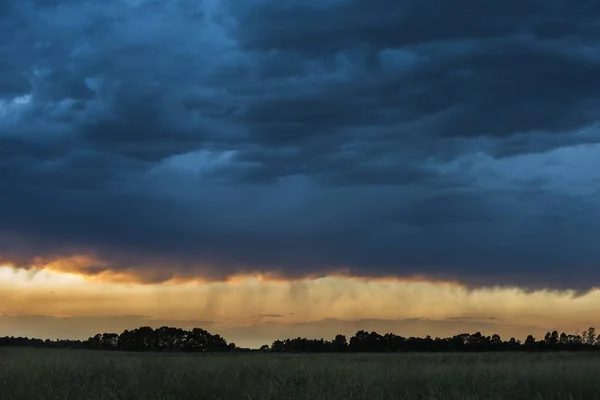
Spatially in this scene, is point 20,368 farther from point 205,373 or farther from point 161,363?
point 205,373

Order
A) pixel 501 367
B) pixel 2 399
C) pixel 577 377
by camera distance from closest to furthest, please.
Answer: pixel 2 399, pixel 577 377, pixel 501 367

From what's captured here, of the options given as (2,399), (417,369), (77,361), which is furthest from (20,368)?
(417,369)

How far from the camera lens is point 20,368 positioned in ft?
51.1

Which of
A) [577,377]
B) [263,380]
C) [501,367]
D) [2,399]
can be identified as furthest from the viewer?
[501,367]

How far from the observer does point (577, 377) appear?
17.2m

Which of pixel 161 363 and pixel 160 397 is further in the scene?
pixel 161 363

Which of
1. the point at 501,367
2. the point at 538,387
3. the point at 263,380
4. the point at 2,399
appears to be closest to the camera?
the point at 2,399

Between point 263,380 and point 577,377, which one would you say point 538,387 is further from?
point 263,380

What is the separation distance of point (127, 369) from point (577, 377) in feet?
33.7

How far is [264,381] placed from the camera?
14.6 metres

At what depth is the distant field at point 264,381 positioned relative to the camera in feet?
44.2

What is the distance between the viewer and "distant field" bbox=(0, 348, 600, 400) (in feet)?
44.2

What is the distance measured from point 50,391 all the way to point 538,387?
10.1 m

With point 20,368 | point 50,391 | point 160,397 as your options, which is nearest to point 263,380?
point 160,397
